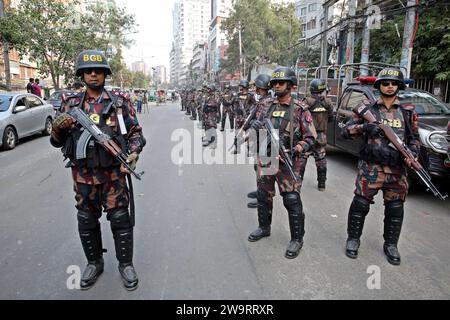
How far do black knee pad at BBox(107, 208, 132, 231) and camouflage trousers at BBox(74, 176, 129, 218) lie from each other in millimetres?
39

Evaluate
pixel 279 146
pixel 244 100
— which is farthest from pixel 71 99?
pixel 244 100

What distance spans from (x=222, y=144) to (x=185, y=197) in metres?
5.22

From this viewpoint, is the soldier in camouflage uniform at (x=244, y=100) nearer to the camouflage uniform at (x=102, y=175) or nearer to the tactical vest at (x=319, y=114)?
the tactical vest at (x=319, y=114)

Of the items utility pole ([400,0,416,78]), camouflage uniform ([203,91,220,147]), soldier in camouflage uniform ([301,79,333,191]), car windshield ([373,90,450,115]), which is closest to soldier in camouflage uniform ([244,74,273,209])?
soldier in camouflage uniform ([301,79,333,191])

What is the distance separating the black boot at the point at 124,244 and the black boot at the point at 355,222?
1.96m

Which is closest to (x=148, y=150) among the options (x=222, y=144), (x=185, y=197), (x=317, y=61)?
(x=222, y=144)

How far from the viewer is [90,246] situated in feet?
9.50

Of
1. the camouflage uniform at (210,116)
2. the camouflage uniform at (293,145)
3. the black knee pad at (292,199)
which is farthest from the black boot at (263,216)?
the camouflage uniform at (210,116)

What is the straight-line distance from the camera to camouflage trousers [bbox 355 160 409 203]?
3162 millimetres

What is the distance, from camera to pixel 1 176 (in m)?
6.48

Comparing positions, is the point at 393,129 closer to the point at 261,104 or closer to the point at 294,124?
the point at 294,124

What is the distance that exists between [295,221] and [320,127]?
2801mm

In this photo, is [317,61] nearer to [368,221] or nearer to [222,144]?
[222,144]

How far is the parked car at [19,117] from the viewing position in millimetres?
8914
